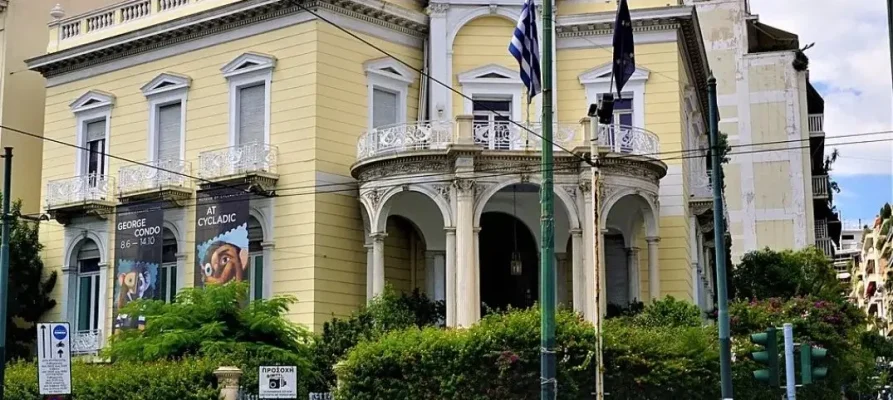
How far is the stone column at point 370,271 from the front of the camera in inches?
1238

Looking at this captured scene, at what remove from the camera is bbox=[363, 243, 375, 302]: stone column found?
31453 millimetres

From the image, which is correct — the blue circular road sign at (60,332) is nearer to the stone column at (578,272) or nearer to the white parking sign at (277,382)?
the white parking sign at (277,382)

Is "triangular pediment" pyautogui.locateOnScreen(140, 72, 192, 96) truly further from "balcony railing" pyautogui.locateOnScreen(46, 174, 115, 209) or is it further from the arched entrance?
the arched entrance

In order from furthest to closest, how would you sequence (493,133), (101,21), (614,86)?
1. (101,21)
2. (614,86)
3. (493,133)

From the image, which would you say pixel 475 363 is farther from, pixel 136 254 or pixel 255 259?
pixel 136 254

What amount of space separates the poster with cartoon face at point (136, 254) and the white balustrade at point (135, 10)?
19.0ft

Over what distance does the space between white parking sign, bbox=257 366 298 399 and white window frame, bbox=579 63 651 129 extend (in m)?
14.4

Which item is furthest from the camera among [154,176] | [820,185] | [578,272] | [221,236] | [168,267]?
[820,185]

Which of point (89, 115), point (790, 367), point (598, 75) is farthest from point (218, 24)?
point (790, 367)

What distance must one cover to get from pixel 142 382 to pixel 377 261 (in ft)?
24.6

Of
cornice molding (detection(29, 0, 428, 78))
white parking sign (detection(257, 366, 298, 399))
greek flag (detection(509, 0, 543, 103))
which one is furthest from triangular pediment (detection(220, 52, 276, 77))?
greek flag (detection(509, 0, 543, 103))

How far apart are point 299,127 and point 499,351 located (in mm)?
10462

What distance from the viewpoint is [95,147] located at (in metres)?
37.5

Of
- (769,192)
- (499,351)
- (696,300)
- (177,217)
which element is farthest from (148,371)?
(769,192)
